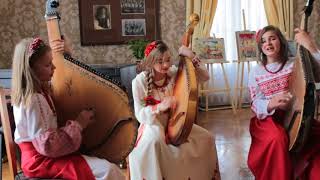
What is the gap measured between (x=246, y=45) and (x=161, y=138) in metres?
3.76

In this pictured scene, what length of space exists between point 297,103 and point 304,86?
148mm

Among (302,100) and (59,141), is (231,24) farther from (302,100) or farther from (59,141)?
(59,141)

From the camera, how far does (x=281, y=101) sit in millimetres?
2215

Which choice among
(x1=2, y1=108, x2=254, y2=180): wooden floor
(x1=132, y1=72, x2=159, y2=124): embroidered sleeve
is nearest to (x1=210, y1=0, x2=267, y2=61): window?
(x1=2, y1=108, x2=254, y2=180): wooden floor

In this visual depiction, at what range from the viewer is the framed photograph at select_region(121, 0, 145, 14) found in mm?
5379

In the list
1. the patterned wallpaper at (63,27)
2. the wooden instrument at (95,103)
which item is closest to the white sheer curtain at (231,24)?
the patterned wallpaper at (63,27)

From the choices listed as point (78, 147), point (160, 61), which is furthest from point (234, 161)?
point (78, 147)

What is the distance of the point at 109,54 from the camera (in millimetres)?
5469

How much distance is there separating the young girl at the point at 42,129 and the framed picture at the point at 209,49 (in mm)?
3967

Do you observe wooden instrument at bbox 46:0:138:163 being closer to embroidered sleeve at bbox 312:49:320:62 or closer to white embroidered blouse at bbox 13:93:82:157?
white embroidered blouse at bbox 13:93:82:157

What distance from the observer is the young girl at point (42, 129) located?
1.68 meters

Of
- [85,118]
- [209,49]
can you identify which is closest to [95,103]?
[85,118]

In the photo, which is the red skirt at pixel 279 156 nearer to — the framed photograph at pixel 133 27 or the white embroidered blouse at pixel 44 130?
the white embroidered blouse at pixel 44 130

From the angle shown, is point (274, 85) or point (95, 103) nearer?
point (95, 103)
